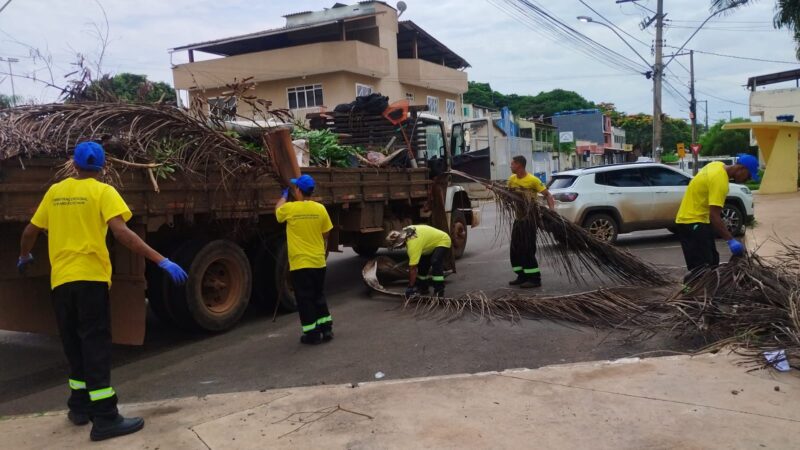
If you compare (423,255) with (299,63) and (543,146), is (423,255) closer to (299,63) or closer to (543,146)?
(299,63)

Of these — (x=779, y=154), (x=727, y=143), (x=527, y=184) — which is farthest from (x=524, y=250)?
(x=727, y=143)

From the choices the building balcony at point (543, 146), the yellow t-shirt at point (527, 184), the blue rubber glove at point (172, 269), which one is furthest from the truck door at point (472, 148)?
the building balcony at point (543, 146)

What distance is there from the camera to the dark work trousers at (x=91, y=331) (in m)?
3.80

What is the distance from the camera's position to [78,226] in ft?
12.6

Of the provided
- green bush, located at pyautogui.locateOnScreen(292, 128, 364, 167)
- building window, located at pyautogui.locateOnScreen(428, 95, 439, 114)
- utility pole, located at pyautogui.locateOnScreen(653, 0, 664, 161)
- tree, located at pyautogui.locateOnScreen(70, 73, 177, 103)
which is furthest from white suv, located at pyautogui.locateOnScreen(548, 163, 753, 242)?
building window, located at pyautogui.locateOnScreen(428, 95, 439, 114)

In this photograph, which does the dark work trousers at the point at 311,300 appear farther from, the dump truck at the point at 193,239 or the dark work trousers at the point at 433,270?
the dark work trousers at the point at 433,270

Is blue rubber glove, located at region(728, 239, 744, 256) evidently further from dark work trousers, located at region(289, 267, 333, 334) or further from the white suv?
the white suv

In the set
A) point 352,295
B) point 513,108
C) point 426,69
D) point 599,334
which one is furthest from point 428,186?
point 513,108

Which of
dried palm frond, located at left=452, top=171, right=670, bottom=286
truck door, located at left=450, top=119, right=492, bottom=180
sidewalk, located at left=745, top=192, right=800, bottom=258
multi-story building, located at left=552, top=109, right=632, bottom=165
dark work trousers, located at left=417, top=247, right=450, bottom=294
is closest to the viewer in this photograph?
dark work trousers, located at left=417, top=247, right=450, bottom=294

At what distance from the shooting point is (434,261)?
298 inches

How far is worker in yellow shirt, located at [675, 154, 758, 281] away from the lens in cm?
599

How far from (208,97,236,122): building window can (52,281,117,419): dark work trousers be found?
318 centimetres

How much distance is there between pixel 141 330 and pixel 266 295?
2.01 m

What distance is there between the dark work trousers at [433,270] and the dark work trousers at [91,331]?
4294mm
